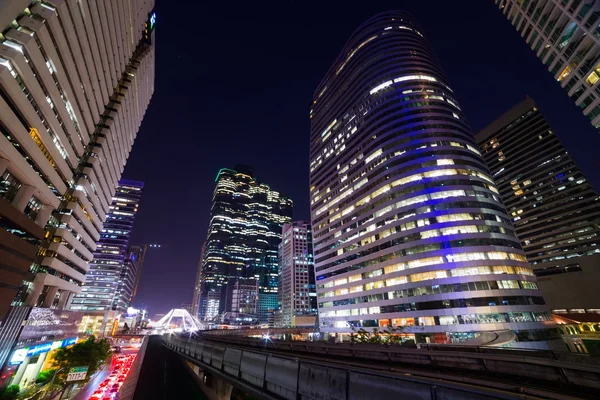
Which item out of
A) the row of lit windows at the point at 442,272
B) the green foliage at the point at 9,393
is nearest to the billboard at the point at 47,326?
the green foliage at the point at 9,393

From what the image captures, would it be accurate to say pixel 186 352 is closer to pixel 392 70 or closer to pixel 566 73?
pixel 566 73

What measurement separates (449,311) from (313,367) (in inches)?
2165

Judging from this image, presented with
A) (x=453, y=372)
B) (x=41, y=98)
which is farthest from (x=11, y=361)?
(x=453, y=372)

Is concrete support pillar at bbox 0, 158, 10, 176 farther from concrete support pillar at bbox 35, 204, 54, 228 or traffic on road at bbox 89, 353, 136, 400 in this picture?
traffic on road at bbox 89, 353, 136, 400

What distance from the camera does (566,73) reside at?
5272 centimetres

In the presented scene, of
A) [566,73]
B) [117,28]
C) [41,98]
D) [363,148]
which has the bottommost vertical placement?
[41,98]

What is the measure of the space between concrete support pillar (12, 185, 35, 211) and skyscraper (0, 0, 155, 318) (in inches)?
4.2

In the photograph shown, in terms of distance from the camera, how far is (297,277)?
590 ft

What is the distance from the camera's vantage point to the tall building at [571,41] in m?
45.3

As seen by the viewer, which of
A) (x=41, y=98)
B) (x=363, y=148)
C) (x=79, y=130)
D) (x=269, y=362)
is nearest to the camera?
(x=269, y=362)

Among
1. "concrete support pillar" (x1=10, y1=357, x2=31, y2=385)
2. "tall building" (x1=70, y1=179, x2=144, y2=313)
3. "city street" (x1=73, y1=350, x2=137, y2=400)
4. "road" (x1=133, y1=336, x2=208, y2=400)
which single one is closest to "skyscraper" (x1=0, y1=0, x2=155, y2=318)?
"concrete support pillar" (x1=10, y1=357, x2=31, y2=385)

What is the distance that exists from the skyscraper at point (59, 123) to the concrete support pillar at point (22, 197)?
0.35 feet

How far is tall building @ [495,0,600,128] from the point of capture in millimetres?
45312

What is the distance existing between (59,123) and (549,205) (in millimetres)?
158291
